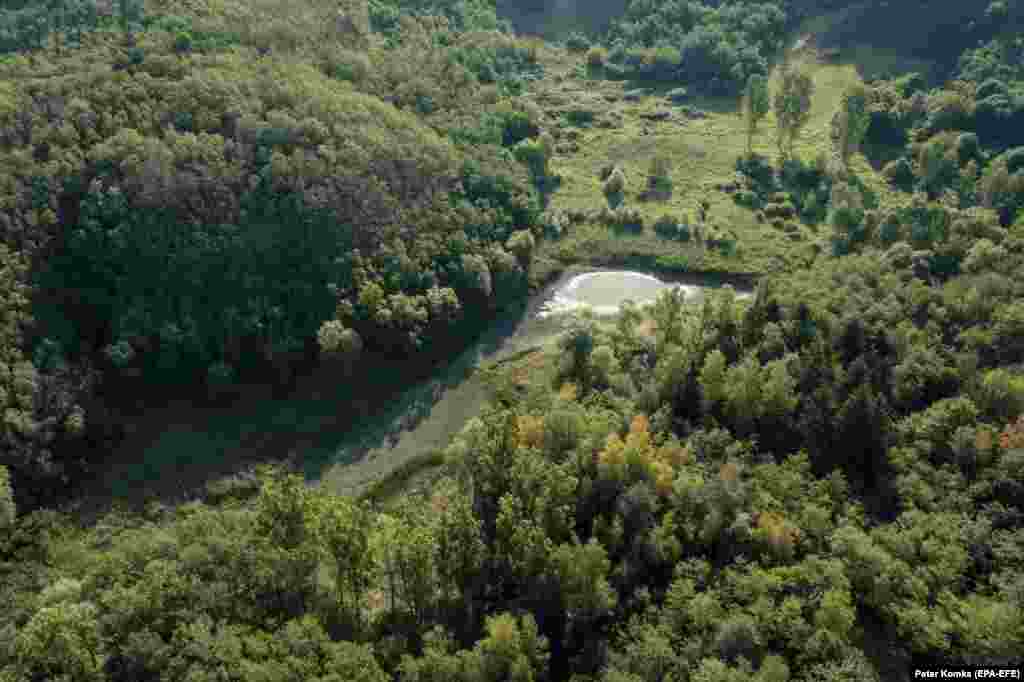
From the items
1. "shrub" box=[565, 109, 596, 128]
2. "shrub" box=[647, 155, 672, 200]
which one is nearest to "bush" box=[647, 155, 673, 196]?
"shrub" box=[647, 155, 672, 200]

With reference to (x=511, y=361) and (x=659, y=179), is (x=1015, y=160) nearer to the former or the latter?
(x=659, y=179)

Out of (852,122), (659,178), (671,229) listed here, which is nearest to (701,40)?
(852,122)

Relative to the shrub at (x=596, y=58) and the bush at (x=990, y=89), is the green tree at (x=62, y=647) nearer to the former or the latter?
the shrub at (x=596, y=58)

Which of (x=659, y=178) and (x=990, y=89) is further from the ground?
(x=990, y=89)

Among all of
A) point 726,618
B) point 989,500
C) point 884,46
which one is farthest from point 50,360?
point 884,46

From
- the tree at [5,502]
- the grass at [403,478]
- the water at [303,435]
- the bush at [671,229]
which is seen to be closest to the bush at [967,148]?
the bush at [671,229]

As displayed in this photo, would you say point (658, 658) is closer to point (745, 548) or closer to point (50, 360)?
point (745, 548)
